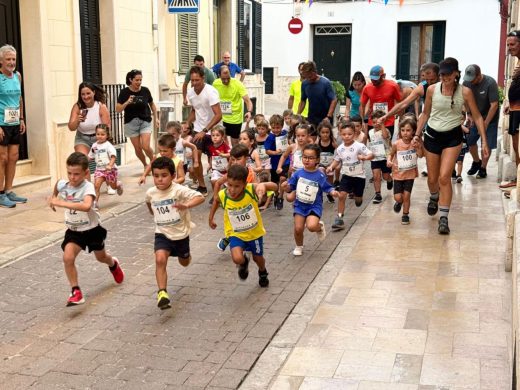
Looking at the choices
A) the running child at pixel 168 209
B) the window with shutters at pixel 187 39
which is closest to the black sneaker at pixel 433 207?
the running child at pixel 168 209

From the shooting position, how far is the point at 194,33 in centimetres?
1767

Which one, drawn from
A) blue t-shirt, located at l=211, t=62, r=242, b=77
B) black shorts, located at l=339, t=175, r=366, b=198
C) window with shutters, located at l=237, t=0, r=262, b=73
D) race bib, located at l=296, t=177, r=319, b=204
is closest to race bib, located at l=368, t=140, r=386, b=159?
black shorts, located at l=339, t=175, r=366, b=198

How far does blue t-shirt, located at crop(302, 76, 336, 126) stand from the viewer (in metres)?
11.5

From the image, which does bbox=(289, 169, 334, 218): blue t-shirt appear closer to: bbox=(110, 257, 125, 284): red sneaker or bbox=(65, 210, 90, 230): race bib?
bbox=(110, 257, 125, 284): red sneaker

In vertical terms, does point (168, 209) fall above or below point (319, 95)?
below

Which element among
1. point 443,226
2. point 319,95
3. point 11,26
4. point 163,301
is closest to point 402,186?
point 443,226

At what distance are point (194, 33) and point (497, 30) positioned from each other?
51.1ft

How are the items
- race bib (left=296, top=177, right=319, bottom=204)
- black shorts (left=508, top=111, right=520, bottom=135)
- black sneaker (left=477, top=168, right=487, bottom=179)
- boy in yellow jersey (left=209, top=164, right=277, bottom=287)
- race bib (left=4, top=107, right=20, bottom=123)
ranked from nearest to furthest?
boy in yellow jersey (left=209, top=164, right=277, bottom=287) → race bib (left=296, top=177, right=319, bottom=204) → black shorts (left=508, top=111, right=520, bottom=135) → race bib (left=4, top=107, right=20, bottom=123) → black sneaker (left=477, top=168, right=487, bottom=179)

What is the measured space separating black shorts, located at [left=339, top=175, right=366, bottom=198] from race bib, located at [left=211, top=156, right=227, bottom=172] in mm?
1549

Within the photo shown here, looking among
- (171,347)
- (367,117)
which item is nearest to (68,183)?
(171,347)

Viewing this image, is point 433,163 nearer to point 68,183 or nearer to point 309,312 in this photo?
point 309,312

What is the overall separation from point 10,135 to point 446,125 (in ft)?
17.9

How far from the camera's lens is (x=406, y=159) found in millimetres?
8766

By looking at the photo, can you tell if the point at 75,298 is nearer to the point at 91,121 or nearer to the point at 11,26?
the point at 91,121
